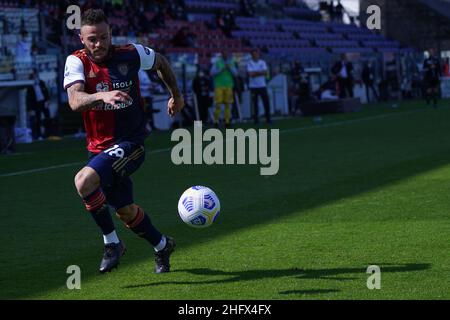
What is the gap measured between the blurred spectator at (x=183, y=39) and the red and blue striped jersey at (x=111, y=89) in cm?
2743

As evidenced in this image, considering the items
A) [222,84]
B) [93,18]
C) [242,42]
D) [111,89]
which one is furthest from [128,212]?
[242,42]

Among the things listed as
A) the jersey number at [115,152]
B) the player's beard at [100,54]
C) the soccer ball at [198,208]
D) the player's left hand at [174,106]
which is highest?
the player's beard at [100,54]

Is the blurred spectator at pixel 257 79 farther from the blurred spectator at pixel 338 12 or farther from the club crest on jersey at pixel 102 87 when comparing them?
the blurred spectator at pixel 338 12

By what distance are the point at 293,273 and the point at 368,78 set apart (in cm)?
3652

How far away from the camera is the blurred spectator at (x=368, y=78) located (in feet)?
141

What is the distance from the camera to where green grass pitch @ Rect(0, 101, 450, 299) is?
7156 millimetres

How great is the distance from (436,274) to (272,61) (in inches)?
1194

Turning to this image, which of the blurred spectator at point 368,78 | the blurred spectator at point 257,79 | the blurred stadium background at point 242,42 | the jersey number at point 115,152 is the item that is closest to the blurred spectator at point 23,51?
the blurred stadium background at point 242,42

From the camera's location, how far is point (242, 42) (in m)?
41.4

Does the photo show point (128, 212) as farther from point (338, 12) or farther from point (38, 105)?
point (338, 12)

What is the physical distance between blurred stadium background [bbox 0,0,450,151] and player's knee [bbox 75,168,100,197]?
52.7ft

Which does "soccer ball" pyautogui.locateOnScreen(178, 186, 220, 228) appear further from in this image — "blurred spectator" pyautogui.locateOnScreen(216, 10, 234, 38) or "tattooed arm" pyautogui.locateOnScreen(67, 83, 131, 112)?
"blurred spectator" pyautogui.locateOnScreen(216, 10, 234, 38)
